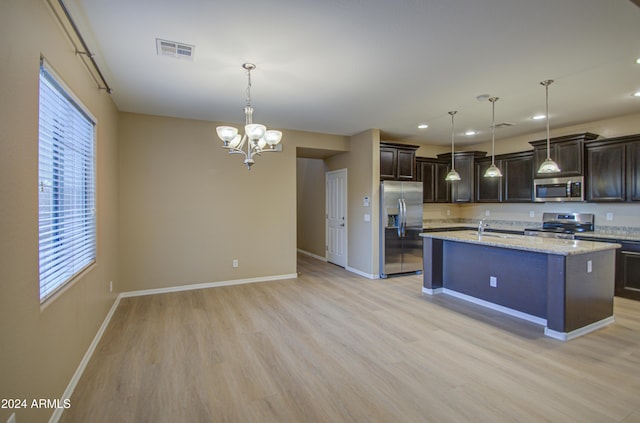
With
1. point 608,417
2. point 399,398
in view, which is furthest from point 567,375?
point 399,398

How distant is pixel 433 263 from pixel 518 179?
9.36 feet

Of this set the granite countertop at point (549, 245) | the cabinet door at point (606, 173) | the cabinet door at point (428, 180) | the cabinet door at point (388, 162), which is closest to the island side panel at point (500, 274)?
the granite countertop at point (549, 245)

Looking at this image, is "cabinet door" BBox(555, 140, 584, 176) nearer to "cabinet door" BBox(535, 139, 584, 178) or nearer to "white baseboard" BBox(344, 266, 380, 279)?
"cabinet door" BBox(535, 139, 584, 178)

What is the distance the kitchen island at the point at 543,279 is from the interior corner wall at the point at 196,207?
2854 millimetres

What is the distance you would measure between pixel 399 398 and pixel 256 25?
3009mm

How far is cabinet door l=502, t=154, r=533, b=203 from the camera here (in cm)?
588

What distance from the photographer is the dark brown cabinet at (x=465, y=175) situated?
22.4 ft

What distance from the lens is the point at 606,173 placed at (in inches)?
190

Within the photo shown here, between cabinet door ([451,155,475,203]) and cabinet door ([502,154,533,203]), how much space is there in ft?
2.22

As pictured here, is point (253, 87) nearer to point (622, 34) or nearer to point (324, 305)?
point (324, 305)

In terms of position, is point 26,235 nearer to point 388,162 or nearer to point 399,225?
A: point 399,225

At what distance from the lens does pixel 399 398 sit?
2.25 meters

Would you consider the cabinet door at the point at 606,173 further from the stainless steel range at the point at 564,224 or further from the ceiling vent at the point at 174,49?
the ceiling vent at the point at 174,49

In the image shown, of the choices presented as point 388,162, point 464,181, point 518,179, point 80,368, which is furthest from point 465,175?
point 80,368
